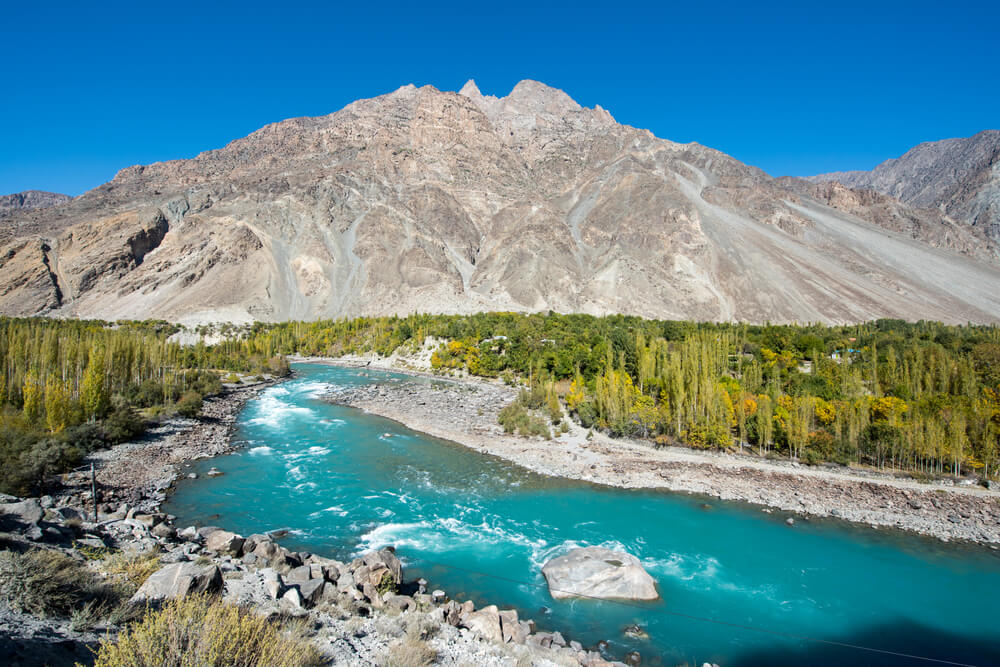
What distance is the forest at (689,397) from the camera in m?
24.1

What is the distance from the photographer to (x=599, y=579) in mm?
14703

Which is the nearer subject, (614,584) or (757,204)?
(614,584)

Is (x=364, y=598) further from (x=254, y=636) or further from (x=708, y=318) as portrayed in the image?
(x=708, y=318)

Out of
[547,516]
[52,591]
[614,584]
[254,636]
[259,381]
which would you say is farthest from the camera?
[259,381]

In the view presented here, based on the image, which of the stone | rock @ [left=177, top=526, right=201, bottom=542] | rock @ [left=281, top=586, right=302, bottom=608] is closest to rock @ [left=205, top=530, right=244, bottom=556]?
rock @ [left=177, top=526, right=201, bottom=542]

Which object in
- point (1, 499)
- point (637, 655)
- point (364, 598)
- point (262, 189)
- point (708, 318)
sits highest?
point (262, 189)

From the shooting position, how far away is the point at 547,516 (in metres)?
20.3

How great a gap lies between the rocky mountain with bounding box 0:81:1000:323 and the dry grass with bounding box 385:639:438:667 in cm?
8899

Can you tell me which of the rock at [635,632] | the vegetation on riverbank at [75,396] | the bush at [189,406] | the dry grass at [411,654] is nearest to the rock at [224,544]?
the dry grass at [411,654]

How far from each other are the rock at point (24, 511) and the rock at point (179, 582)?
4.99 meters

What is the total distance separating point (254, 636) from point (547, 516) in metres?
14.7

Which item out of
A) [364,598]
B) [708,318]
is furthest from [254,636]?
[708,318]

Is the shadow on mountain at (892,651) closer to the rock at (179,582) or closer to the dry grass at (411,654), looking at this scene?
the dry grass at (411,654)

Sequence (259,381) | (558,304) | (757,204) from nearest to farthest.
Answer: (259,381), (558,304), (757,204)
